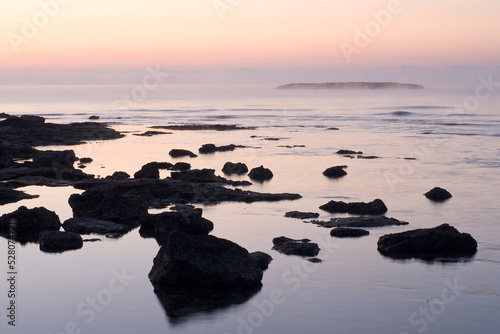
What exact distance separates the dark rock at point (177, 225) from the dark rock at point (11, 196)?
10.00m

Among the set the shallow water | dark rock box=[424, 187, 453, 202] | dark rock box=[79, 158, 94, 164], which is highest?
dark rock box=[79, 158, 94, 164]

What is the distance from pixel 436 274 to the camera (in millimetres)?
24875

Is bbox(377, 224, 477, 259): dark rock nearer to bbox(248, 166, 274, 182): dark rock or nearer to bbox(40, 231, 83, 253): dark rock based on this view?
bbox(40, 231, 83, 253): dark rock

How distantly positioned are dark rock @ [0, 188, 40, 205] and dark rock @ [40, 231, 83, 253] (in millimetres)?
10077

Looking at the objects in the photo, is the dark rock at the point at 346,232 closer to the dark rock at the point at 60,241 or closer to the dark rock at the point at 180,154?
the dark rock at the point at 60,241

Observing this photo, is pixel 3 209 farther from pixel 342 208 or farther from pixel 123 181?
pixel 342 208

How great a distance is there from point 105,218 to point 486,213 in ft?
60.9

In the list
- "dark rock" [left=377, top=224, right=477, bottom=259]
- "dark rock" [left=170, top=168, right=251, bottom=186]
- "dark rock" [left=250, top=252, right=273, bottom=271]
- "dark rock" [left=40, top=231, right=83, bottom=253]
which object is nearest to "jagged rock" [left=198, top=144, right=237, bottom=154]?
"dark rock" [left=170, top=168, right=251, bottom=186]

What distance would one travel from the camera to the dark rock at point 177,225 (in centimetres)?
3050

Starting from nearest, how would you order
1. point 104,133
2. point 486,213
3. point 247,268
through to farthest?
point 247,268 → point 486,213 → point 104,133

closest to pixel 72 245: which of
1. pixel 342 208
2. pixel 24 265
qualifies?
pixel 24 265

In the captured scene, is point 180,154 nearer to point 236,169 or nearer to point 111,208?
point 236,169

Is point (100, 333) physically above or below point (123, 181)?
below

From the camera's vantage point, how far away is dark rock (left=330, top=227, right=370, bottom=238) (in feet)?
99.1
